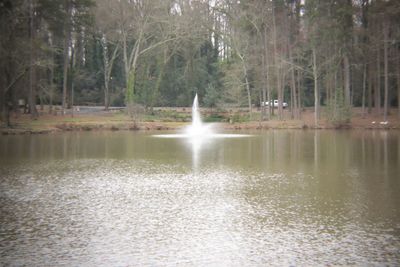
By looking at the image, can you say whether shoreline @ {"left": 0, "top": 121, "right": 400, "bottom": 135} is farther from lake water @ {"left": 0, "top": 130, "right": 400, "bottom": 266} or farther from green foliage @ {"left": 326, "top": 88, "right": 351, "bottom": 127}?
lake water @ {"left": 0, "top": 130, "right": 400, "bottom": 266}

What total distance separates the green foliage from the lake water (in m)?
21.3

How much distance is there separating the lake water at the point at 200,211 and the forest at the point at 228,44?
70.8 ft

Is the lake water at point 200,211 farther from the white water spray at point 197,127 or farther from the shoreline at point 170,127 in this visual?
the white water spray at point 197,127

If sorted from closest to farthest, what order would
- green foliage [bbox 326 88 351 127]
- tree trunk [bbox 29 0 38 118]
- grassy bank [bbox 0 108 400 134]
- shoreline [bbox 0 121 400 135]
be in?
tree trunk [bbox 29 0 38 118] → grassy bank [bbox 0 108 400 134] → shoreline [bbox 0 121 400 135] → green foliage [bbox 326 88 351 127]

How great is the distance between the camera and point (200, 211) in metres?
11.4

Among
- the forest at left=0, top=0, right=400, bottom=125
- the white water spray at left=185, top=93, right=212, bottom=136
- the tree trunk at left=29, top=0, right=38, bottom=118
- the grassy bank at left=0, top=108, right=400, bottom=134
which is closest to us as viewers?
the tree trunk at left=29, top=0, right=38, bottom=118

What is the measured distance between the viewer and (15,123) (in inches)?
1537

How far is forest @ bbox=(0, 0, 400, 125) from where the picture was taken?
40.8 m

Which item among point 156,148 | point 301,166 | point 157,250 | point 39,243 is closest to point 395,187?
point 301,166

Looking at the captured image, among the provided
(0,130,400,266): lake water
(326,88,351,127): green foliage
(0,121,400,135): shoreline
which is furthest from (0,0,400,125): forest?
(0,130,400,266): lake water

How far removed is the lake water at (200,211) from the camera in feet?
27.2

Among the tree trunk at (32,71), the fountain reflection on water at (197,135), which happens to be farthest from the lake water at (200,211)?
the tree trunk at (32,71)

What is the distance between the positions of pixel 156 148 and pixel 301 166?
377 inches

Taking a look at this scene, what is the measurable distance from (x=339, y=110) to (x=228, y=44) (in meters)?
15.3
